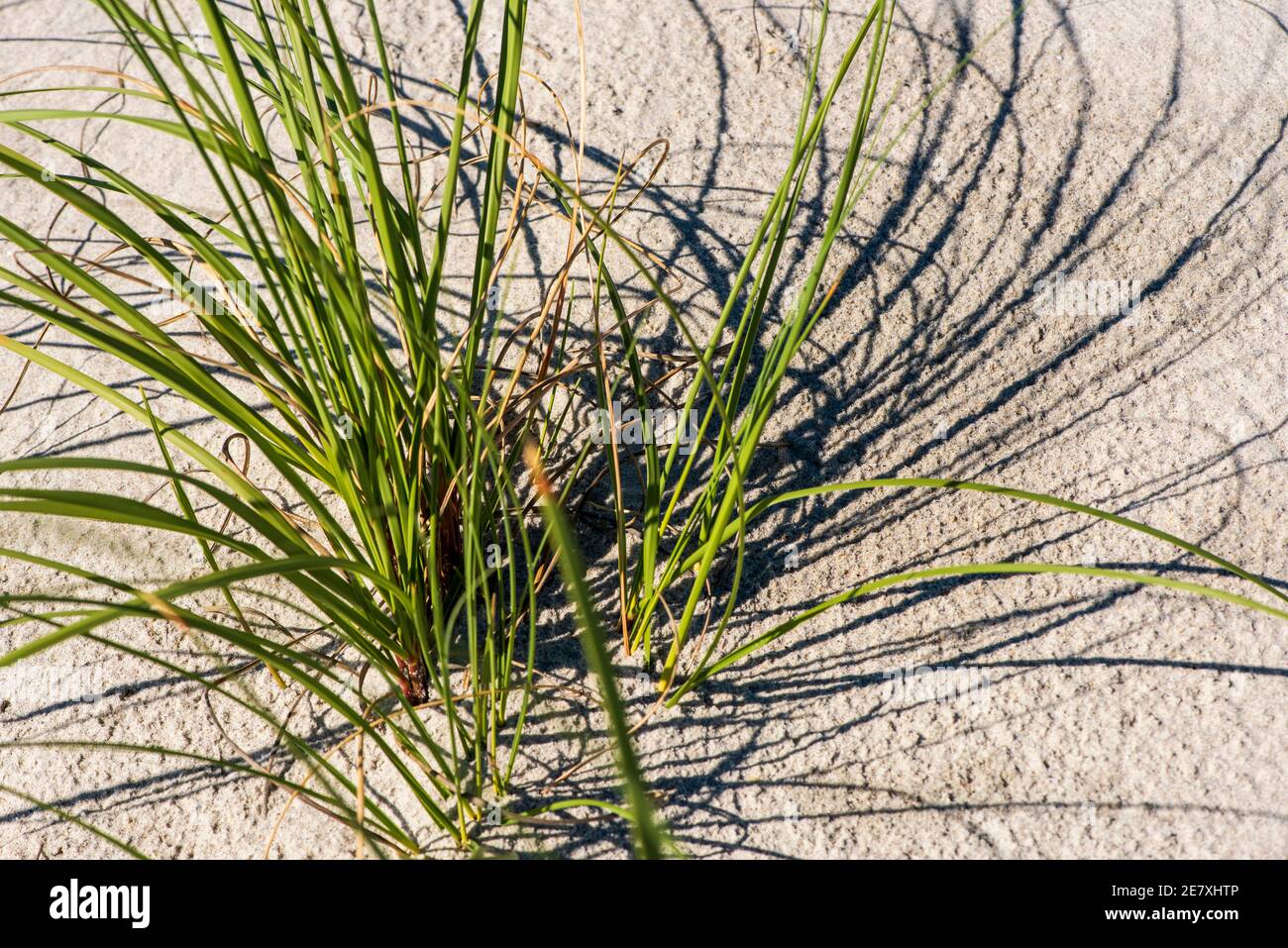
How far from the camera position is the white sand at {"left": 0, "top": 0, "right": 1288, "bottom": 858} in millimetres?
1026

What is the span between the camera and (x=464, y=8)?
170 cm

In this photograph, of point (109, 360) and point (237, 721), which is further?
point (109, 360)

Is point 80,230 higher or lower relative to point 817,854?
higher

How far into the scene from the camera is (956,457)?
121 centimetres

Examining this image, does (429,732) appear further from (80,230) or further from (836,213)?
(80,230)

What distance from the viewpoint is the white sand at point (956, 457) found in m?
1.03

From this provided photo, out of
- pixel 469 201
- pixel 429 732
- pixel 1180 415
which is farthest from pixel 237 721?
pixel 1180 415

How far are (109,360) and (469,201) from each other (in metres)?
0.58

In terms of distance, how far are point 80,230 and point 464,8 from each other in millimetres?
746

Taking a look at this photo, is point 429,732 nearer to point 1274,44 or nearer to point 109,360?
point 109,360

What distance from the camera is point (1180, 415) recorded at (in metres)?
1.22
